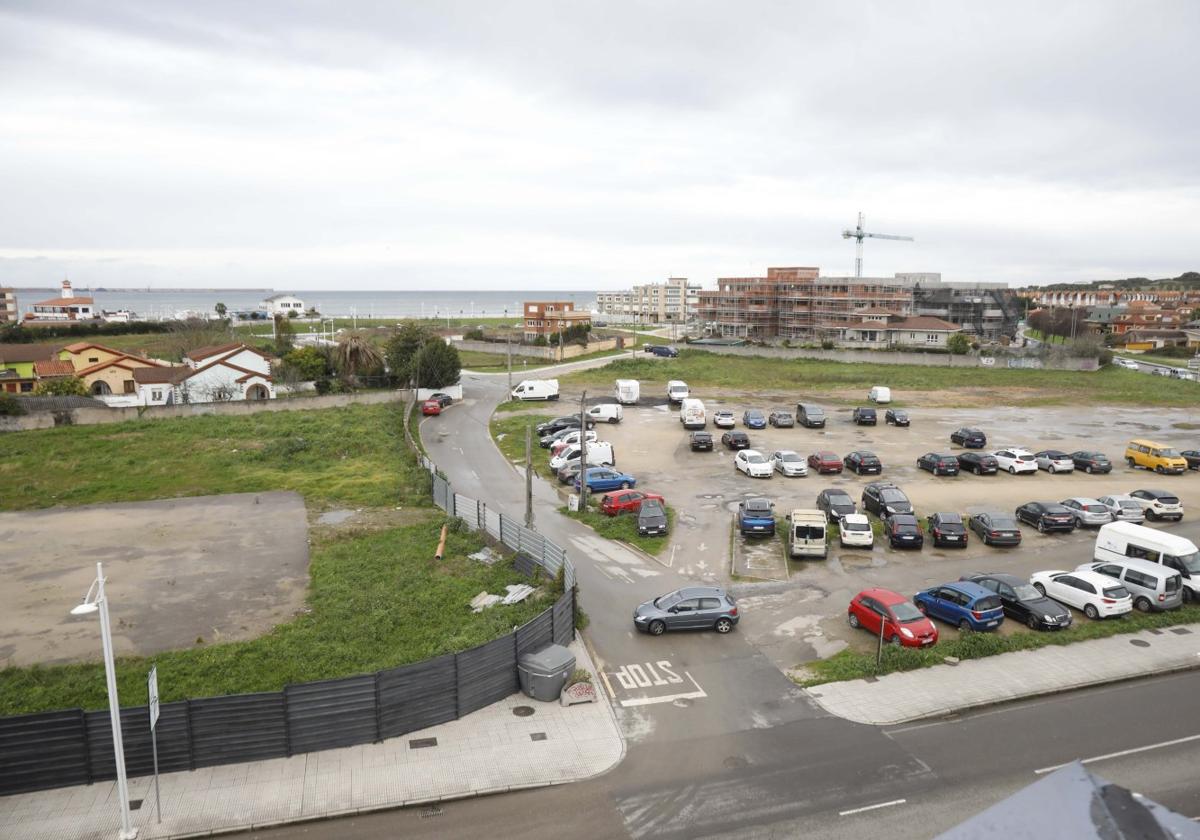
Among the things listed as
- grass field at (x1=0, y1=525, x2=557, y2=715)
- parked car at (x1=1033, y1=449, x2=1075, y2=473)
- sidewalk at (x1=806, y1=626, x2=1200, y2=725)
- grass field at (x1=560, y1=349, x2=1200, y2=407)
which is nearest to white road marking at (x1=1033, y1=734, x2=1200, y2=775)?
sidewalk at (x1=806, y1=626, x2=1200, y2=725)

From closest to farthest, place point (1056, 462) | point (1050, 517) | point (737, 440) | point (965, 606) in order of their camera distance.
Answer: point (965, 606) → point (1050, 517) → point (1056, 462) → point (737, 440)

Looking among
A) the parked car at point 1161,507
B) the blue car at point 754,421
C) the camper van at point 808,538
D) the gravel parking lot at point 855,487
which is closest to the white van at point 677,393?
the gravel parking lot at point 855,487

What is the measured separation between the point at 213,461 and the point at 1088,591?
41.1 meters

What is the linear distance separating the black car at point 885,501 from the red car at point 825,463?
6.12 m

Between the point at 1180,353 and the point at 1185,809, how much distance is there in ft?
423

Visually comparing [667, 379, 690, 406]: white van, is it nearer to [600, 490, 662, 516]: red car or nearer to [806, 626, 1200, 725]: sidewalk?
[600, 490, 662, 516]: red car

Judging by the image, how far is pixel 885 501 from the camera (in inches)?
1241

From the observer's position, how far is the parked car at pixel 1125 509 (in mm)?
31281

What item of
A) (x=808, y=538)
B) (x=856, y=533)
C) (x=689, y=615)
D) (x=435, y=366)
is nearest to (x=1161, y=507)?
(x=856, y=533)

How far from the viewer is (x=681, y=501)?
34969mm

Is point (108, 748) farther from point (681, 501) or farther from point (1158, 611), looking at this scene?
point (1158, 611)

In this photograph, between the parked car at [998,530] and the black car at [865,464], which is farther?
the black car at [865,464]

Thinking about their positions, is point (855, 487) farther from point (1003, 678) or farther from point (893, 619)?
point (1003, 678)

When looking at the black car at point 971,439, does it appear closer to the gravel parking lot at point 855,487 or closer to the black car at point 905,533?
the gravel parking lot at point 855,487
